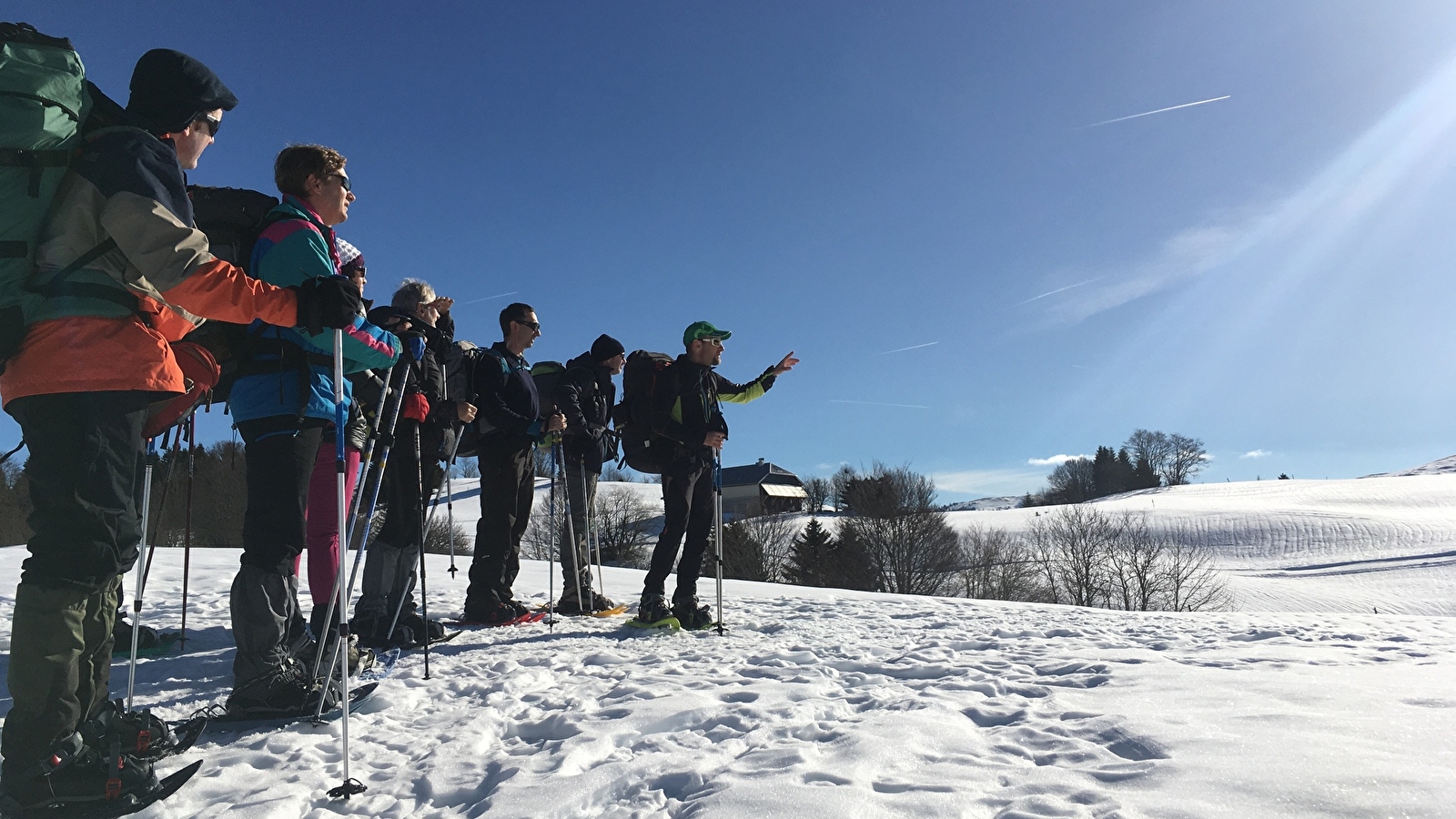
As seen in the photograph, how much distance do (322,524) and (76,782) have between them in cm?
155

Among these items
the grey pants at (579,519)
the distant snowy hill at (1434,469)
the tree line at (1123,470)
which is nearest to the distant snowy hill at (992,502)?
the tree line at (1123,470)

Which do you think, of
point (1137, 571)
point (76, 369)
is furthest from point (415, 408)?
point (1137, 571)

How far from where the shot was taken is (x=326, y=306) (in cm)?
250

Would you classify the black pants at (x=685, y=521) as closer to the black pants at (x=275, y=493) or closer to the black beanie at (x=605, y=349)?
the black beanie at (x=605, y=349)

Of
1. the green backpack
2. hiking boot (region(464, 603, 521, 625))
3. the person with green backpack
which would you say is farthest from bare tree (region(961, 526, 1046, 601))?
the green backpack

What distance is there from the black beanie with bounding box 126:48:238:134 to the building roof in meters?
72.6

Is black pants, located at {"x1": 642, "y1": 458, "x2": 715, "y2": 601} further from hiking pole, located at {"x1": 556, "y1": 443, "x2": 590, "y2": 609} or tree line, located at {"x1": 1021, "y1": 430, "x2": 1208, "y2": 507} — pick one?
tree line, located at {"x1": 1021, "y1": 430, "x2": 1208, "y2": 507}

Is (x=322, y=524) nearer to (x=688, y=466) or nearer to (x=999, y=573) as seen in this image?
(x=688, y=466)

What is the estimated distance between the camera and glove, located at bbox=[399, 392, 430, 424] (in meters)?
4.63

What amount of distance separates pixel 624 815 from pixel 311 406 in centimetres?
223

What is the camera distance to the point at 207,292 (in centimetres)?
220

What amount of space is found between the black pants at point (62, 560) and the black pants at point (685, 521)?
12.0 feet

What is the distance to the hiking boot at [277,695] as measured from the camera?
2910 mm

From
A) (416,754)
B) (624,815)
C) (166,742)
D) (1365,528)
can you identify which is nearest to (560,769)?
(624,815)
